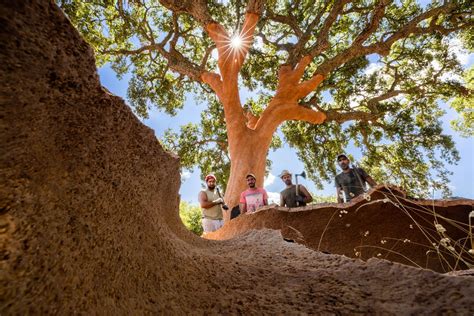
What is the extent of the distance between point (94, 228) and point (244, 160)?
6.02 m

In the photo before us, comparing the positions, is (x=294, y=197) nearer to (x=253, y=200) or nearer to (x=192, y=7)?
(x=253, y=200)

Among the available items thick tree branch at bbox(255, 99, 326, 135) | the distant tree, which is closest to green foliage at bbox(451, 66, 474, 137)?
the distant tree

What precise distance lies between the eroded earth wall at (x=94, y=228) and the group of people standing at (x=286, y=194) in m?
3.42

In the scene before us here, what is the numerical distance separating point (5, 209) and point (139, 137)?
0.47m

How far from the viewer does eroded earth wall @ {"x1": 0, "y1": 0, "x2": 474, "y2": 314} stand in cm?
56

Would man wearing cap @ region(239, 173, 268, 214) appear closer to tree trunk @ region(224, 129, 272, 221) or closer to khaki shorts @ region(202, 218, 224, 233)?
khaki shorts @ region(202, 218, 224, 233)

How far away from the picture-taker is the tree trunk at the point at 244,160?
6.35m

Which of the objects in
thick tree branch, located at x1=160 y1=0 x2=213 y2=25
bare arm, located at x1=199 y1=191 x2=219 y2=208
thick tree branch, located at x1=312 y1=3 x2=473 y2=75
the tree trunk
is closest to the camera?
bare arm, located at x1=199 y1=191 x2=219 y2=208

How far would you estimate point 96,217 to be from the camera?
2.42 ft

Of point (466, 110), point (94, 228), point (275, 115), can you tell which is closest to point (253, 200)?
point (275, 115)

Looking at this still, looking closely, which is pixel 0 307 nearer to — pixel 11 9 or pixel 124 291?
pixel 124 291

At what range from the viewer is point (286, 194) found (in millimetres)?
4746

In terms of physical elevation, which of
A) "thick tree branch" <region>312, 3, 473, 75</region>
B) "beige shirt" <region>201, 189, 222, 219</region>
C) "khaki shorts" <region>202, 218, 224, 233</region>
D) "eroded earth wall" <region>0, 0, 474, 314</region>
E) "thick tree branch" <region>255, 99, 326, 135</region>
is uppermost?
"thick tree branch" <region>312, 3, 473, 75</region>

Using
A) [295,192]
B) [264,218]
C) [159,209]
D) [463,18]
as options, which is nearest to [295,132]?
[463,18]
